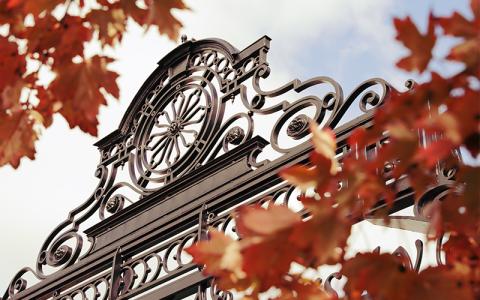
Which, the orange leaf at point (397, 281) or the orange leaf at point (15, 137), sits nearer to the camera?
the orange leaf at point (397, 281)

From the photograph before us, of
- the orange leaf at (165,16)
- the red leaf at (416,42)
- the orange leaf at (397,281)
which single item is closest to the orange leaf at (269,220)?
the orange leaf at (397,281)

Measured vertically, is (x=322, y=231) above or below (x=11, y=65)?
below

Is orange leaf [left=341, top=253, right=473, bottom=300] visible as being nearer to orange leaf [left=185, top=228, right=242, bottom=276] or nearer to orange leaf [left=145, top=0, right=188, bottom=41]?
orange leaf [left=185, top=228, right=242, bottom=276]

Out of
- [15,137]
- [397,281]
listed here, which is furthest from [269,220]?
[15,137]

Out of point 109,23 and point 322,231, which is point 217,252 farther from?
point 109,23

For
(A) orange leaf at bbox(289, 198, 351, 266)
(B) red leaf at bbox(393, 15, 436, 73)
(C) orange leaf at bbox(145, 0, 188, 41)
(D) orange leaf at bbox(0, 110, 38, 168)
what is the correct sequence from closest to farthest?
(A) orange leaf at bbox(289, 198, 351, 266) < (B) red leaf at bbox(393, 15, 436, 73) < (C) orange leaf at bbox(145, 0, 188, 41) < (D) orange leaf at bbox(0, 110, 38, 168)

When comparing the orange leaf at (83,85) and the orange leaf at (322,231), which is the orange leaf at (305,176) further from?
the orange leaf at (83,85)

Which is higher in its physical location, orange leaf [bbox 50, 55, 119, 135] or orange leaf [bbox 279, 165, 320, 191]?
orange leaf [bbox 50, 55, 119, 135]

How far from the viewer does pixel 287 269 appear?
1312 mm

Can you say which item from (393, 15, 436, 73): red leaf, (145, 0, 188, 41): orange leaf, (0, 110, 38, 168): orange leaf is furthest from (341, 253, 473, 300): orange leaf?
(0, 110, 38, 168): orange leaf

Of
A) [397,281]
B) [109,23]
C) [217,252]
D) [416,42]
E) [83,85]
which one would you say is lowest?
[397,281]

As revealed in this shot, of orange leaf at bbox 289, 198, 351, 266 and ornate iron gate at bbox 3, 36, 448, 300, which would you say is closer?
orange leaf at bbox 289, 198, 351, 266

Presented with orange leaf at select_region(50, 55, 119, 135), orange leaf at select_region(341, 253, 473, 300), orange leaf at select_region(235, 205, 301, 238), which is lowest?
orange leaf at select_region(341, 253, 473, 300)

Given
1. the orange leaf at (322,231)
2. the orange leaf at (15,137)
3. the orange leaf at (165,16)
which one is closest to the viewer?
the orange leaf at (322,231)
